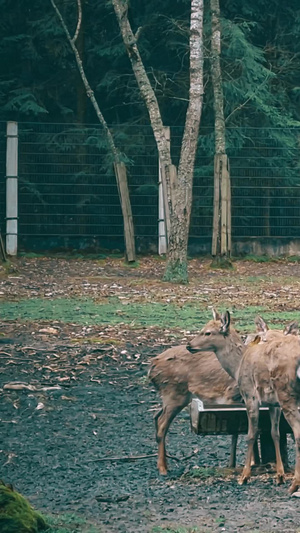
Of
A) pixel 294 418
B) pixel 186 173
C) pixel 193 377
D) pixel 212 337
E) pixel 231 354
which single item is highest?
pixel 186 173

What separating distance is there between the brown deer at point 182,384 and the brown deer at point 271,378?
0.39ft

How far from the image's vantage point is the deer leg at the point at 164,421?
23.0 feet

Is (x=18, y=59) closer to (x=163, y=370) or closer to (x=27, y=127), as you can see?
(x=27, y=127)

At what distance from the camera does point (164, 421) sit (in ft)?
23.3

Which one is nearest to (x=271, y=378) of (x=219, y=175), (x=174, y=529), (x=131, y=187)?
(x=174, y=529)

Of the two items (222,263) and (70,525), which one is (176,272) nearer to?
(222,263)

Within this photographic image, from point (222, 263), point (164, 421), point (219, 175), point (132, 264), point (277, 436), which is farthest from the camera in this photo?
point (219, 175)

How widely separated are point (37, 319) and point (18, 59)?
12347 mm

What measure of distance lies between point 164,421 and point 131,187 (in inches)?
620

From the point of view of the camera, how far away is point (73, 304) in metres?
14.4

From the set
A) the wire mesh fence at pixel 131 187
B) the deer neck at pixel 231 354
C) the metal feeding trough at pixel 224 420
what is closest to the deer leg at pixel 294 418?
the metal feeding trough at pixel 224 420

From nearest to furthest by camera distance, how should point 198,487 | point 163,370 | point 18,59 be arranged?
point 198,487 < point 163,370 < point 18,59

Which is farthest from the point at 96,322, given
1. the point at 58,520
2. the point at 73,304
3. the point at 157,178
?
the point at 157,178

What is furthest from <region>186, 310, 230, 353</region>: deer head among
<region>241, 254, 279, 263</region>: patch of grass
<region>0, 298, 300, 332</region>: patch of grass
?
<region>241, 254, 279, 263</region>: patch of grass
